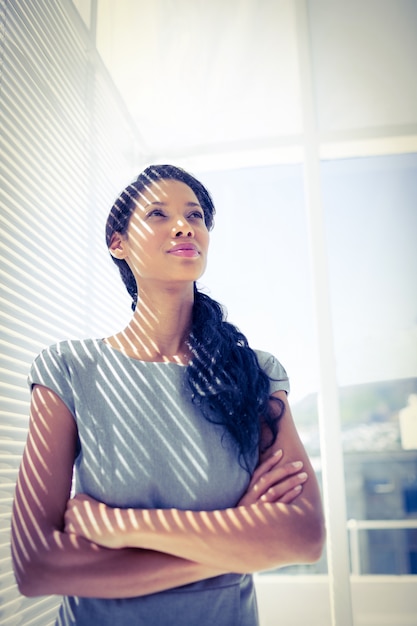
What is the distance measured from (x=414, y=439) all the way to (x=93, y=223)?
2.25 metres

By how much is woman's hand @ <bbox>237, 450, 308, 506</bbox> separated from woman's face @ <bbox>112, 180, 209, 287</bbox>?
1.48 ft

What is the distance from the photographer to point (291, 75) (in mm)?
2473

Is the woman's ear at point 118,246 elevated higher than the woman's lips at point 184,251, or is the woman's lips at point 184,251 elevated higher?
the woman's ear at point 118,246

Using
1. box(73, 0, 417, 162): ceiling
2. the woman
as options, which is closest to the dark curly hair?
the woman

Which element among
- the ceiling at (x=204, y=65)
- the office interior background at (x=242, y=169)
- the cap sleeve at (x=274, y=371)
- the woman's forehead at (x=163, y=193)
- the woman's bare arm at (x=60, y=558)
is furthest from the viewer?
the ceiling at (x=204, y=65)

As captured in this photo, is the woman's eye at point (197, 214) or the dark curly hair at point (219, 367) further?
the woman's eye at point (197, 214)

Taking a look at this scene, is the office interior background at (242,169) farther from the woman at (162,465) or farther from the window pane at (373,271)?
the woman at (162,465)

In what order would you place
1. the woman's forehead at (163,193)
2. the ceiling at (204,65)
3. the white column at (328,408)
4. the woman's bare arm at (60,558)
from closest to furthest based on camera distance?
1. the woman's bare arm at (60,558)
2. the woman's forehead at (163,193)
3. the white column at (328,408)
4. the ceiling at (204,65)

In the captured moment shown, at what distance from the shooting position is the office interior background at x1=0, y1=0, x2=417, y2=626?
4.71 ft

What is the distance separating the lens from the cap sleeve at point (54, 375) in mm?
1001

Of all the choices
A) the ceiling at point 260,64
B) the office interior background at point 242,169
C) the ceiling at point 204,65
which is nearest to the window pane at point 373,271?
the office interior background at point 242,169

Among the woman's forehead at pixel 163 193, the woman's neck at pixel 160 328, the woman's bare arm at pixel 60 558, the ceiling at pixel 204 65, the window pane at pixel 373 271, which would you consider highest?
the ceiling at pixel 204 65

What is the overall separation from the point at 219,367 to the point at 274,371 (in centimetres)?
13

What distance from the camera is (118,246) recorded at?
1.31 metres
